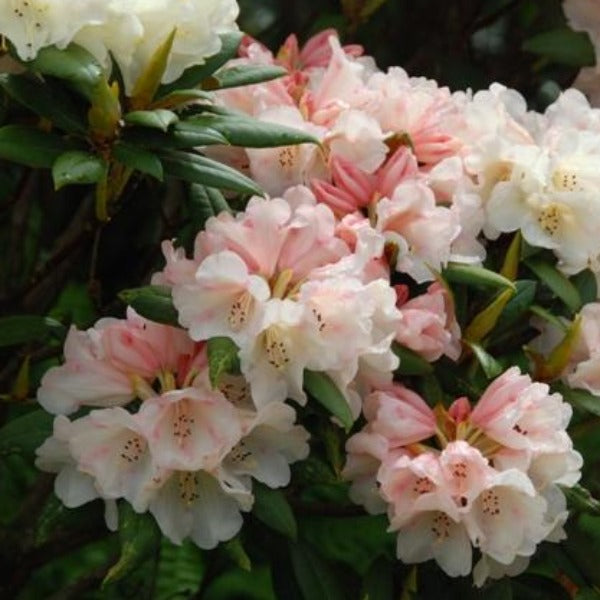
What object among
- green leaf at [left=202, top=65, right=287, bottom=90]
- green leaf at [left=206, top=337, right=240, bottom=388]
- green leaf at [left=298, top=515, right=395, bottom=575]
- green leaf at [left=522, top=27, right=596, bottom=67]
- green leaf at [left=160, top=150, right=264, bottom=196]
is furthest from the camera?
green leaf at [left=298, top=515, right=395, bottom=575]

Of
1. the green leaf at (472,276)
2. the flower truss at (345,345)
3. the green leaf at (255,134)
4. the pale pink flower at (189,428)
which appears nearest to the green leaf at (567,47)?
the flower truss at (345,345)

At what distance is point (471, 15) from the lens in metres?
2.67

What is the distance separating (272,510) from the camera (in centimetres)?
160

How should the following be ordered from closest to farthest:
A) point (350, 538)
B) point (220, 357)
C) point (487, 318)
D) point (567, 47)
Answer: point (220, 357)
point (487, 318)
point (567, 47)
point (350, 538)

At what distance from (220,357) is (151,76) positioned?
0.28m

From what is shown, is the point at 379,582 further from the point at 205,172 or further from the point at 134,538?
the point at 205,172

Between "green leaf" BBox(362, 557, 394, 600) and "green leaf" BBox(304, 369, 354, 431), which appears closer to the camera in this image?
"green leaf" BBox(304, 369, 354, 431)

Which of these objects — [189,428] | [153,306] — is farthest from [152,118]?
[189,428]

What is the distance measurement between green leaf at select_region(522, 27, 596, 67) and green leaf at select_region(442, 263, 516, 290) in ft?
2.32

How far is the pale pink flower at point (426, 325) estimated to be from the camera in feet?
5.32

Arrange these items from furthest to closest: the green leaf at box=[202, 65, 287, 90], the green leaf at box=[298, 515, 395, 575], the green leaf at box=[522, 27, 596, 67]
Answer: the green leaf at box=[298, 515, 395, 575] → the green leaf at box=[522, 27, 596, 67] → the green leaf at box=[202, 65, 287, 90]

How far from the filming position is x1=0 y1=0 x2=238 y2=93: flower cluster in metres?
1.50

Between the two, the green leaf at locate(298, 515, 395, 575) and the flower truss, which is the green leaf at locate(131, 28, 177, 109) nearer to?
the flower truss

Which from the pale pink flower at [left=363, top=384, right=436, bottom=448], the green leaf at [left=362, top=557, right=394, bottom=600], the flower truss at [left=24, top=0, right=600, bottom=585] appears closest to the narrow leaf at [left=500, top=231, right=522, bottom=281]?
the flower truss at [left=24, top=0, right=600, bottom=585]
